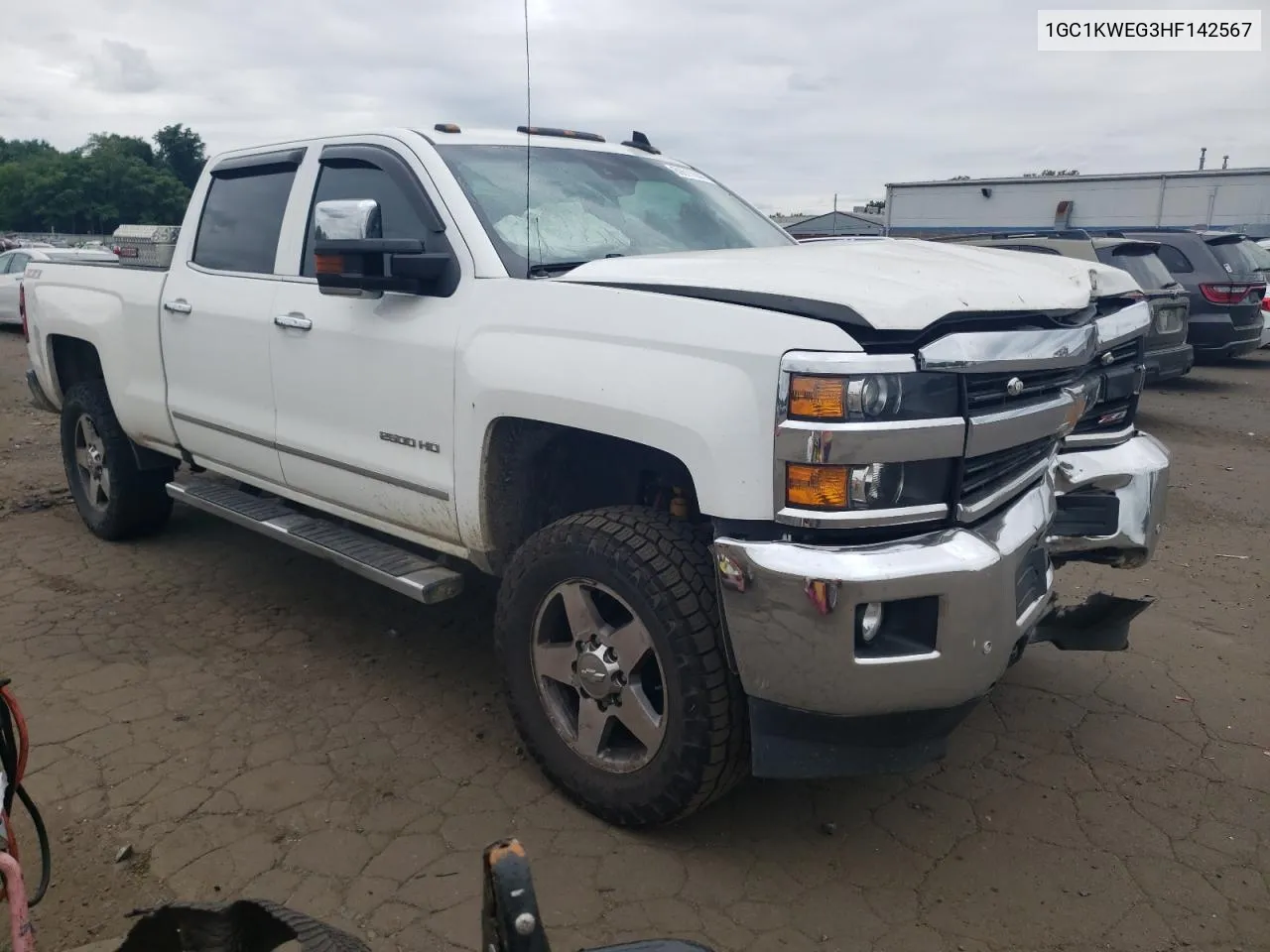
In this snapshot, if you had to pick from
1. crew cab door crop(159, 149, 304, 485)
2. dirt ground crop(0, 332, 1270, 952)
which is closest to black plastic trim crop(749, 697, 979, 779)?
dirt ground crop(0, 332, 1270, 952)

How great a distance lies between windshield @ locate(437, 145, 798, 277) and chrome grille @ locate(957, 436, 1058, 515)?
4.64 feet

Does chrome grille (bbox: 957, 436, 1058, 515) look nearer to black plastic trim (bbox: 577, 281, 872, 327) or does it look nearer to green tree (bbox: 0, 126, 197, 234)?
black plastic trim (bbox: 577, 281, 872, 327)

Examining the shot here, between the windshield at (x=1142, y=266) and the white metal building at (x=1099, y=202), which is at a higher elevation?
the white metal building at (x=1099, y=202)

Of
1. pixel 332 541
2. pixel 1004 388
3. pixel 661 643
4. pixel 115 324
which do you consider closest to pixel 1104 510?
pixel 1004 388

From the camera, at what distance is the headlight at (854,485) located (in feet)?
7.80

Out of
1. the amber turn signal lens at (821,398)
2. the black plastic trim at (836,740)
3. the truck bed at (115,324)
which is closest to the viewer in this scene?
the amber turn signal lens at (821,398)

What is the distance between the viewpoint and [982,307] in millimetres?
2617

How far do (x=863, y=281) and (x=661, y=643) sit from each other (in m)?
1.06

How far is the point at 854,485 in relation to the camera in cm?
238

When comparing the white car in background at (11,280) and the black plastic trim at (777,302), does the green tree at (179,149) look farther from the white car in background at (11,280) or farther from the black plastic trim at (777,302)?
the black plastic trim at (777,302)

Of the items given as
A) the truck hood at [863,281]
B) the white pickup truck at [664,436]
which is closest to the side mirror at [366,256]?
the white pickup truck at [664,436]

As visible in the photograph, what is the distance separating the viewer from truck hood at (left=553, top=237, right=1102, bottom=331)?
2453mm

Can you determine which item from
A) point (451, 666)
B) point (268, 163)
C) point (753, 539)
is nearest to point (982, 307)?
point (753, 539)

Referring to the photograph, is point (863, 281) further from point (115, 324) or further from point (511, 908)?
point (115, 324)
